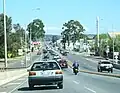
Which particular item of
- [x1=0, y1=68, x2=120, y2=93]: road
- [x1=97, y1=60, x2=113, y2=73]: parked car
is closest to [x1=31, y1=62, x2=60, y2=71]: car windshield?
[x1=0, y1=68, x2=120, y2=93]: road

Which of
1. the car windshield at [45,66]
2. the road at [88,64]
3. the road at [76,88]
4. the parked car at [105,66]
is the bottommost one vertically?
the road at [88,64]

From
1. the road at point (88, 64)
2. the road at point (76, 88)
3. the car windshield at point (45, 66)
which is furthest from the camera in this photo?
the road at point (88, 64)

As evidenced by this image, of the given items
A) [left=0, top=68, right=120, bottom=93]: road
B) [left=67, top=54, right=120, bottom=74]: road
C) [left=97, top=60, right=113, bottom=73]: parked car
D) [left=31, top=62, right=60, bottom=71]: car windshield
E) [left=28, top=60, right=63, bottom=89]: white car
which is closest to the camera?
[left=0, top=68, right=120, bottom=93]: road

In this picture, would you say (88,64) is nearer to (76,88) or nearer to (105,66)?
(105,66)

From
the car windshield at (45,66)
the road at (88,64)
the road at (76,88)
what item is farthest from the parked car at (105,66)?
the car windshield at (45,66)

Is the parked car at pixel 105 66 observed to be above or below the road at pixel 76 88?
below

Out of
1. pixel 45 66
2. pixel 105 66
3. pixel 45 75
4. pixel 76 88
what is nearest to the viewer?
pixel 45 75

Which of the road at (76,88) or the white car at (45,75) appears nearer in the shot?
the road at (76,88)

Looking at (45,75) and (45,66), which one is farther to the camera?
(45,66)

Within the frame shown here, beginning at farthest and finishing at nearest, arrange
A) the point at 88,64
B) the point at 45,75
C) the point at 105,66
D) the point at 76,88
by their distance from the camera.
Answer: the point at 88,64
the point at 105,66
the point at 76,88
the point at 45,75

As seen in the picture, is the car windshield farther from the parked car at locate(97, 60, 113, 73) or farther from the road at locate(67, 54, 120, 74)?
the road at locate(67, 54, 120, 74)

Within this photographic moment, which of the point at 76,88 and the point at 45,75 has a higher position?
the point at 45,75

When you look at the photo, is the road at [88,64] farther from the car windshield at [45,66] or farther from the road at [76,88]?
the car windshield at [45,66]

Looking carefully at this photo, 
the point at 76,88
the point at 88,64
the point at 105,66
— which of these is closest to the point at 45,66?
the point at 76,88
